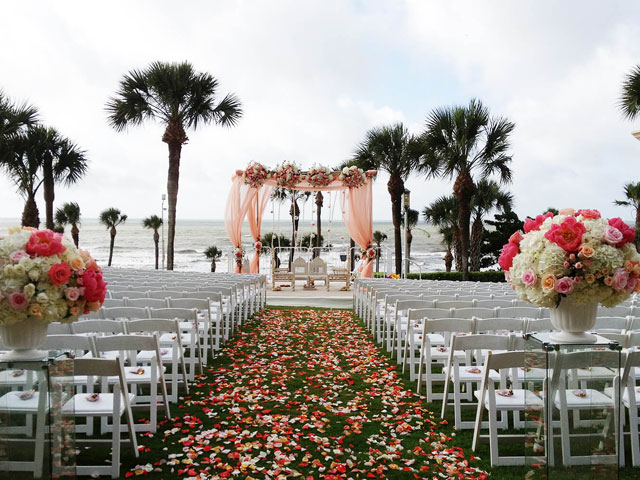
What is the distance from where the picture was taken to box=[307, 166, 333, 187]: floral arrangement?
47.8ft

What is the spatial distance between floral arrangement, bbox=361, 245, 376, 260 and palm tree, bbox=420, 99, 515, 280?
4166mm

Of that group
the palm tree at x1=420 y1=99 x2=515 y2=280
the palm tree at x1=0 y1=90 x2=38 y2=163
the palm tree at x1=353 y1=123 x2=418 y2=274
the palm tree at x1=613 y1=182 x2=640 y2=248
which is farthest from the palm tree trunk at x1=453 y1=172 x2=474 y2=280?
the palm tree at x1=0 y1=90 x2=38 y2=163

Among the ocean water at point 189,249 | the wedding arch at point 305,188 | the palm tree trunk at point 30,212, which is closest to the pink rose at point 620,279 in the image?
the wedding arch at point 305,188

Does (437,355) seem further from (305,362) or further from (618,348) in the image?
(618,348)

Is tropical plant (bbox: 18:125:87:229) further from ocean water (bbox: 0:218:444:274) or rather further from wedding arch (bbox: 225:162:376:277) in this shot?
ocean water (bbox: 0:218:444:274)

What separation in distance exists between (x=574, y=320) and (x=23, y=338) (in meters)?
2.95

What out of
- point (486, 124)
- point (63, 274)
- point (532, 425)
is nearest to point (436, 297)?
point (532, 425)

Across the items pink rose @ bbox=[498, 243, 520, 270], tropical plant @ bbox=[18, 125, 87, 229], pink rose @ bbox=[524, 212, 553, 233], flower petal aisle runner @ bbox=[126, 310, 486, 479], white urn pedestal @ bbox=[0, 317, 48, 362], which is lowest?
flower petal aisle runner @ bbox=[126, 310, 486, 479]

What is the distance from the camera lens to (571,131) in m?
19.7

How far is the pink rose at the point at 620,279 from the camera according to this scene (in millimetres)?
2598

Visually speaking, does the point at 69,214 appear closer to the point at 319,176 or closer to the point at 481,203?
the point at 319,176

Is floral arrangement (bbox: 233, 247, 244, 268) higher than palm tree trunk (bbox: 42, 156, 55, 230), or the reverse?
palm tree trunk (bbox: 42, 156, 55, 230)

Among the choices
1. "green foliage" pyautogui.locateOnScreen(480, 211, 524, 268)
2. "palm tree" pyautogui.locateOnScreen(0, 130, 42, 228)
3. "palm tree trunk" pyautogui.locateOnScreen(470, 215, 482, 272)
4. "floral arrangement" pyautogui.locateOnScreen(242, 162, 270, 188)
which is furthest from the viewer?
"green foliage" pyautogui.locateOnScreen(480, 211, 524, 268)

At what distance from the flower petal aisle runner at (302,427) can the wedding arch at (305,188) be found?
8407 millimetres
